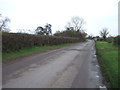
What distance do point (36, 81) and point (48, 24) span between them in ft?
283

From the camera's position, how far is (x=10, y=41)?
16703 millimetres

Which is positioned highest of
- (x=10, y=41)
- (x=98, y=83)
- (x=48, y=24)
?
(x=48, y=24)

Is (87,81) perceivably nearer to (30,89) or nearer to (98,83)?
(98,83)

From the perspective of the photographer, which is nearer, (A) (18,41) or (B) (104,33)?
(A) (18,41)

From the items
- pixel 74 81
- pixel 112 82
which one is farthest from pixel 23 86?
pixel 112 82

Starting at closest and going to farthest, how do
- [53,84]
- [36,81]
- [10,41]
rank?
[53,84] → [36,81] → [10,41]

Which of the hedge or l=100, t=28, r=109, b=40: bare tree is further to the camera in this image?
l=100, t=28, r=109, b=40: bare tree

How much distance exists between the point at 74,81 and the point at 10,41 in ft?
37.8

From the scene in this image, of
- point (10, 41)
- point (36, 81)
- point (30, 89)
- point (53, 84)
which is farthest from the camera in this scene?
point (10, 41)

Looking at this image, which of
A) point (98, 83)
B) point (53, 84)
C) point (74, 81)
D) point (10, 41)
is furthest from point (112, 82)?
point (10, 41)

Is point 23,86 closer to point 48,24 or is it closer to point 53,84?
point 53,84

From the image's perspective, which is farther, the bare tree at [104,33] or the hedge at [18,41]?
the bare tree at [104,33]

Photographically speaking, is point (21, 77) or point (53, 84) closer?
point (53, 84)

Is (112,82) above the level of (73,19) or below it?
below
